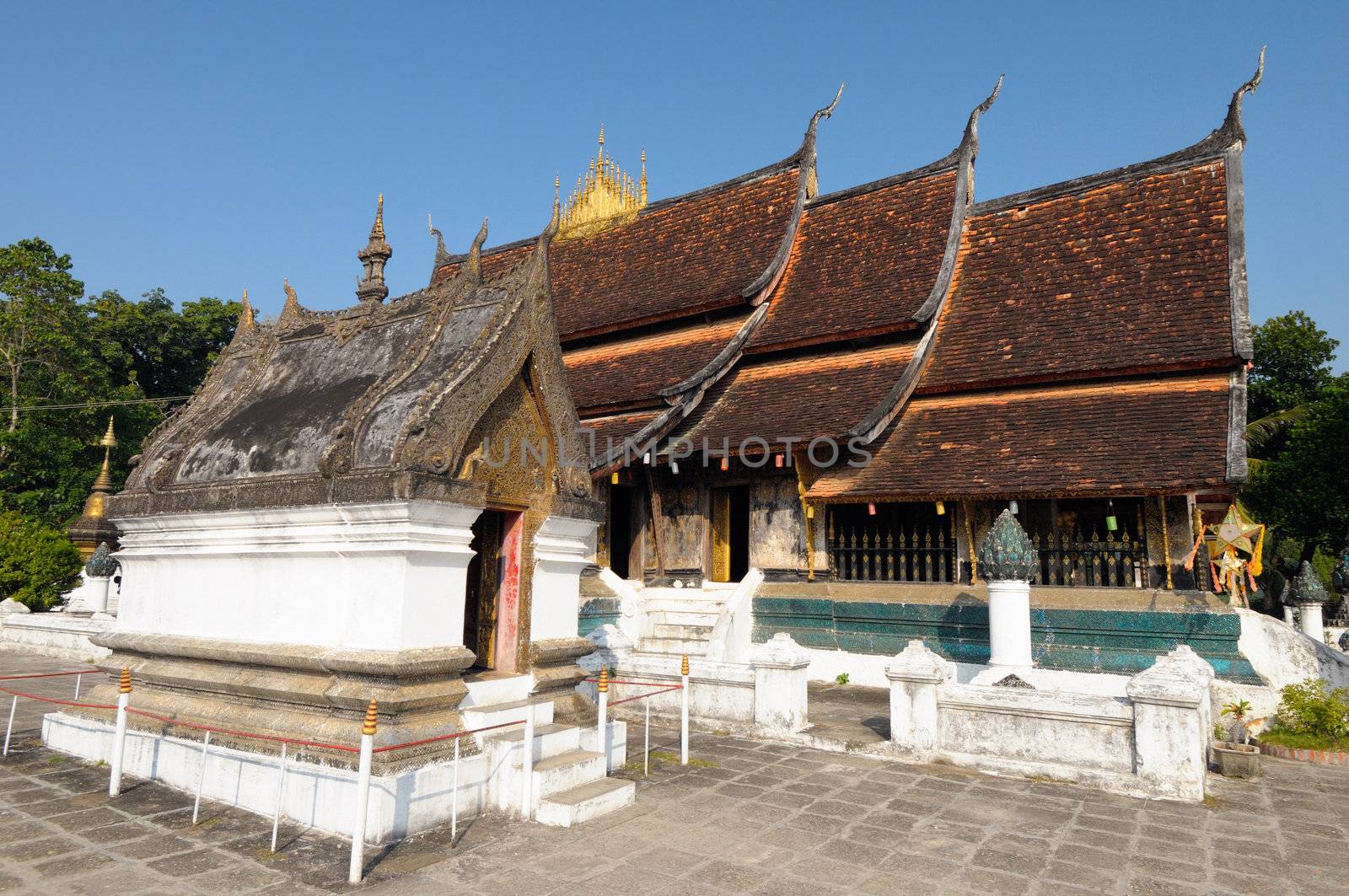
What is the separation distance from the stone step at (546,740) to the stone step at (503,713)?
2.5 inches

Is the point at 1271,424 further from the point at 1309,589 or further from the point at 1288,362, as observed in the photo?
the point at 1309,589

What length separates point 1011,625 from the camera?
9.05 metres

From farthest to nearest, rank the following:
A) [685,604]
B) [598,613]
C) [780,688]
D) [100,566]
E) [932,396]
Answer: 1. [100,566]
2. [932,396]
3. [685,604]
4. [598,613]
5. [780,688]

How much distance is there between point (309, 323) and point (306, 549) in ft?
8.67

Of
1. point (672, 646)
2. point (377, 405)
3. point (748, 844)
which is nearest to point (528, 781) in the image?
point (748, 844)

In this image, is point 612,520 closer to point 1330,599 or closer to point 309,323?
point 309,323

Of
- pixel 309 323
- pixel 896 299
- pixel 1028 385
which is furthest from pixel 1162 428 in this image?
pixel 309 323

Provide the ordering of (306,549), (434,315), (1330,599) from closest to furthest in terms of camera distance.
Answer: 1. (306,549)
2. (434,315)
3. (1330,599)

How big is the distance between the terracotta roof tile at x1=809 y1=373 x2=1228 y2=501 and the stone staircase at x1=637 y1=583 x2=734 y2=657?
7.91ft

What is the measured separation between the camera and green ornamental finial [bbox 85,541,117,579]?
15.4m

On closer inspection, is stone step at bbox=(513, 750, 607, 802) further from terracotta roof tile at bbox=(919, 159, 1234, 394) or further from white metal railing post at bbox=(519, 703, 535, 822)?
terracotta roof tile at bbox=(919, 159, 1234, 394)

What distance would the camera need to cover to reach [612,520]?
52.1 ft

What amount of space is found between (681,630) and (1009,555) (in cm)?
513

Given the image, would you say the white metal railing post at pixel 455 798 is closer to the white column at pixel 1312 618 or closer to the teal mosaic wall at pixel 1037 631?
Result: the teal mosaic wall at pixel 1037 631
